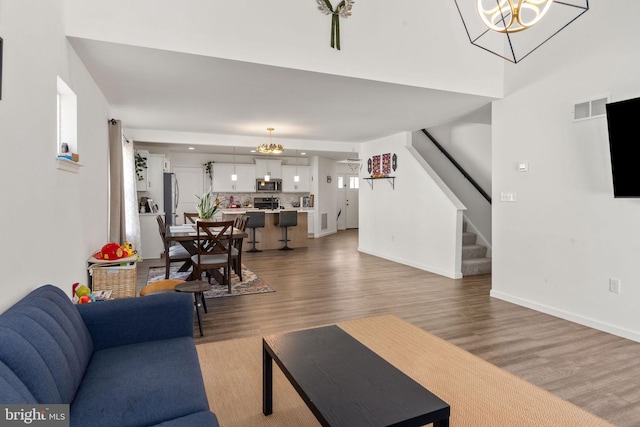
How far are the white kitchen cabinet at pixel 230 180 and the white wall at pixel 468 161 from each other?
192 inches

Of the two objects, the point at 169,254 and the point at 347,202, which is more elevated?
the point at 347,202

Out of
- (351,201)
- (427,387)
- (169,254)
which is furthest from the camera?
(351,201)

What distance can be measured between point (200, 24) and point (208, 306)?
A: 286 centimetres

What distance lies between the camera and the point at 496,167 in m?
4.75

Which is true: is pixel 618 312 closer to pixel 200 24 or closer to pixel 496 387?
pixel 496 387

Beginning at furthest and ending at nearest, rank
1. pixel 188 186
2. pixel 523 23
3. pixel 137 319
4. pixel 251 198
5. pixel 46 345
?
pixel 251 198
pixel 188 186
pixel 523 23
pixel 137 319
pixel 46 345

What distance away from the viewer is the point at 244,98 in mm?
4602

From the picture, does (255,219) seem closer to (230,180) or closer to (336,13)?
(230,180)

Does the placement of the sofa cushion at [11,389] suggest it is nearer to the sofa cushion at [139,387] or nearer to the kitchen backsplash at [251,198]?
the sofa cushion at [139,387]

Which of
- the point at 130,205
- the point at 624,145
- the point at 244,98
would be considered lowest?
the point at 130,205

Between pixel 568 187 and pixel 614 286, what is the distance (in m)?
1.04

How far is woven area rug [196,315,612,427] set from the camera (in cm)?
206

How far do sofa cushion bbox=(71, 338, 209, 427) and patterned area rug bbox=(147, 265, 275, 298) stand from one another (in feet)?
8.96

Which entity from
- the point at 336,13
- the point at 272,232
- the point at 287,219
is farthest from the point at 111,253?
the point at 272,232
